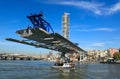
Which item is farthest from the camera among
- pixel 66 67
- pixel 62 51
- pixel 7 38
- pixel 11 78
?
pixel 62 51

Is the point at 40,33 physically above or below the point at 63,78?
above

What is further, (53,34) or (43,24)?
(43,24)

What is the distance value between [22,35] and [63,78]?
65.2 ft

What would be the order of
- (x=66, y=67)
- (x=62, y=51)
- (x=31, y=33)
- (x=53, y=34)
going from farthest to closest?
1. (x=62, y=51)
2. (x=66, y=67)
3. (x=53, y=34)
4. (x=31, y=33)

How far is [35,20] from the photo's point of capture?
272 ft

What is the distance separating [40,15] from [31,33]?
10174mm

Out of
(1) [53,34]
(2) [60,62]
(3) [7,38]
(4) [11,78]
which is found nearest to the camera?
(4) [11,78]

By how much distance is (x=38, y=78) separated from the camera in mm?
60969

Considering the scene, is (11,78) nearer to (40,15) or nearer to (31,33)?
(31,33)

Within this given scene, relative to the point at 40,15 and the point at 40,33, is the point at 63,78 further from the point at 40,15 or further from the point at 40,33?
the point at 40,15

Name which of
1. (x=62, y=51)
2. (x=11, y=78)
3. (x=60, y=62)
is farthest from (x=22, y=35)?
(x=62, y=51)

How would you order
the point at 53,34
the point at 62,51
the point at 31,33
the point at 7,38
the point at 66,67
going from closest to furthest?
the point at 31,33 → the point at 53,34 → the point at 7,38 → the point at 66,67 → the point at 62,51

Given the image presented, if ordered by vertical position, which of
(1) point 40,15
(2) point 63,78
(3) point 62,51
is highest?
(1) point 40,15

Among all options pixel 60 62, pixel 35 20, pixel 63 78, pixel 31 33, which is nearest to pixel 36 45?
pixel 60 62
